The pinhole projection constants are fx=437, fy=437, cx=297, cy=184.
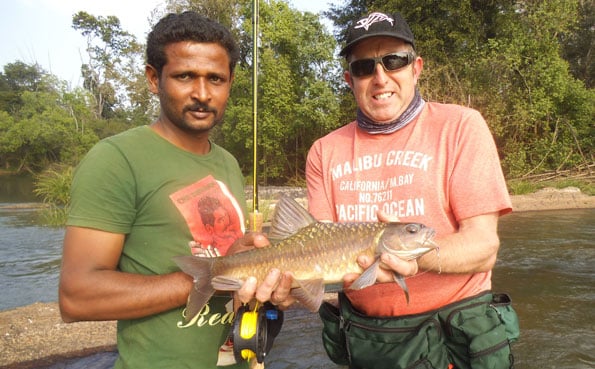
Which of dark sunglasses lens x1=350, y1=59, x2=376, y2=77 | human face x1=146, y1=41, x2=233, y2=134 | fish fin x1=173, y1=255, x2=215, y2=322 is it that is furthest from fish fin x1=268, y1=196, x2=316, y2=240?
dark sunglasses lens x1=350, y1=59, x2=376, y2=77

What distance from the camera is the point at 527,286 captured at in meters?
9.35

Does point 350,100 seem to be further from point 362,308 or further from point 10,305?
point 362,308

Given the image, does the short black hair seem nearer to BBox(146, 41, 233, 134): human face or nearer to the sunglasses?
BBox(146, 41, 233, 134): human face

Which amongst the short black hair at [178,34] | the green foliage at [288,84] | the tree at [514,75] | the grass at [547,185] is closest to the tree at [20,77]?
the green foliage at [288,84]

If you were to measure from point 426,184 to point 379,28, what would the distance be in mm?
1117

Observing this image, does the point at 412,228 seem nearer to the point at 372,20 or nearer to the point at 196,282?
the point at 196,282

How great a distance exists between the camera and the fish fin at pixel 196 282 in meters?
2.32

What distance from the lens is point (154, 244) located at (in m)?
2.39

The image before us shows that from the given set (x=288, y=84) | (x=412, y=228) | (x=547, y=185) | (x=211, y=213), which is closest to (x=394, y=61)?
(x=412, y=228)

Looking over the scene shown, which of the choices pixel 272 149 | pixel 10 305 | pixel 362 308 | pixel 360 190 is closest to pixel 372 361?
pixel 362 308

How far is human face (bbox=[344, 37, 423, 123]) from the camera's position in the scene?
302 centimetres

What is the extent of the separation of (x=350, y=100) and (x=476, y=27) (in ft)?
27.4

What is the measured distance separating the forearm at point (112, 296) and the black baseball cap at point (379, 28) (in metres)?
2.04

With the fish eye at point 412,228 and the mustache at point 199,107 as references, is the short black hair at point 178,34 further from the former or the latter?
the fish eye at point 412,228
